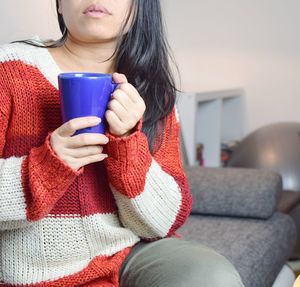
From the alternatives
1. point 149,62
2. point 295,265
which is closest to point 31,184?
point 149,62

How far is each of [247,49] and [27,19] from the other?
1.74m

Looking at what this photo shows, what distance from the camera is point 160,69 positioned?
1087 millimetres

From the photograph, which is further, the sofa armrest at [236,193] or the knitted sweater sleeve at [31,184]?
the sofa armrest at [236,193]

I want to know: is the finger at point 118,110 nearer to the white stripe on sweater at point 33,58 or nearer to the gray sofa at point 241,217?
the white stripe on sweater at point 33,58

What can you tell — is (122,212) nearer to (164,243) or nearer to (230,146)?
(164,243)

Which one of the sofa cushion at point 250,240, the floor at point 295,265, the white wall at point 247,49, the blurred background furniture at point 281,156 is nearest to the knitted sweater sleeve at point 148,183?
the sofa cushion at point 250,240

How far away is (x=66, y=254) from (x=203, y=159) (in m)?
1.83

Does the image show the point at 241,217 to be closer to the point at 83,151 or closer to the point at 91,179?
the point at 91,179

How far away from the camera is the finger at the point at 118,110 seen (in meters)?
0.78

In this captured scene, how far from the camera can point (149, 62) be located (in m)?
1.07

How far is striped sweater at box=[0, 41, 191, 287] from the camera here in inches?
32.9

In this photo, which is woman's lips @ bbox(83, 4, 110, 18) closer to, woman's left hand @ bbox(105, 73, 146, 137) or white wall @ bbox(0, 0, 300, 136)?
woman's left hand @ bbox(105, 73, 146, 137)

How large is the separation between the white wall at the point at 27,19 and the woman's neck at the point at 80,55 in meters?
0.32

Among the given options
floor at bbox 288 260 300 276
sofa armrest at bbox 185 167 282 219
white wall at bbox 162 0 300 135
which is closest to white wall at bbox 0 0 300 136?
white wall at bbox 162 0 300 135
